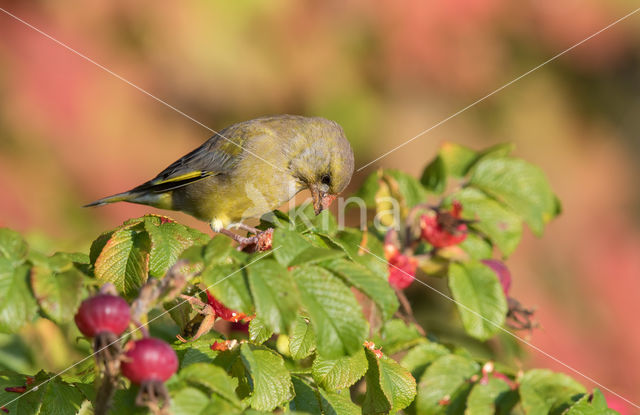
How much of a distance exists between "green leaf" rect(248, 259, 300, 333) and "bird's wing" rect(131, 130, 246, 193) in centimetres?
188

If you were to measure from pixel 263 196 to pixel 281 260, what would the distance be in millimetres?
1734

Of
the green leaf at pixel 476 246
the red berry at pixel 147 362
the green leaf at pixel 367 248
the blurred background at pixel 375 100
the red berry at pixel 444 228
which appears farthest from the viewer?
the blurred background at pixel 375 100

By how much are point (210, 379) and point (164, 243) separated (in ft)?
2.03

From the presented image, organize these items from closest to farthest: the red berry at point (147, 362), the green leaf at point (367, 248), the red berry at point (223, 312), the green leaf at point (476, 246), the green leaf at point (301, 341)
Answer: the red berry at point (147, 362), the green leaf at point (301, 341), the red berry at point (223, 312), the green leaf at point (367, 248), the green leaf at point (476, 246)

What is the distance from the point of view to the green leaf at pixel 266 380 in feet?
4.71

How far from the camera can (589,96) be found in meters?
5.01

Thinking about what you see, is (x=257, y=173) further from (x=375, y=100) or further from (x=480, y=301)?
(x=375, y=100)

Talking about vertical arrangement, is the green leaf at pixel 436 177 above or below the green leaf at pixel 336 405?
above

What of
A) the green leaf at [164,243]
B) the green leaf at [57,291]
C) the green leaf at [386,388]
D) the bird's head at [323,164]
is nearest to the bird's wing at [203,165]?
the bird's head at [323,164]

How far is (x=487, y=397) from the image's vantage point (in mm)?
2162

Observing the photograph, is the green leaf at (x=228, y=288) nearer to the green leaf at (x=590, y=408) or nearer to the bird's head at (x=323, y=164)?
the green leaf at (x=590, y=408)

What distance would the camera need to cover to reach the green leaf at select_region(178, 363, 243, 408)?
3.90 ft

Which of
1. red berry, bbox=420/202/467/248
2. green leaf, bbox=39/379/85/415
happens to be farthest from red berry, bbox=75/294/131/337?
red berry, bbox=420/202/467/248

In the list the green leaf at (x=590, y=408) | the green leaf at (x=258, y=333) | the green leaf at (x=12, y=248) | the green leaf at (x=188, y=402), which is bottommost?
the green leaf at (x=590, y=408)
